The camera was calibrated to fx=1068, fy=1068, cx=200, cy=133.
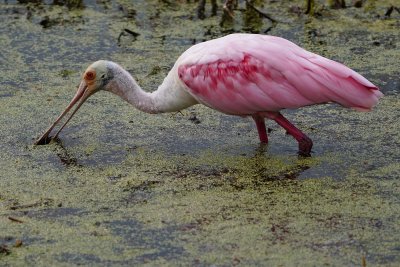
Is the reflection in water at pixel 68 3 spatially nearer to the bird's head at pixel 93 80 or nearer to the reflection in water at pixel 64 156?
the bird's head at pixel 93 80

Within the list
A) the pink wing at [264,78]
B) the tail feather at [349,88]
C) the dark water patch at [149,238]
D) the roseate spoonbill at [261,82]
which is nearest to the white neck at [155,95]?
the roseate spoonbill at [261,82]

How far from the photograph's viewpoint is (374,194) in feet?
16.6

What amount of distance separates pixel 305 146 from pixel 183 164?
65 cm

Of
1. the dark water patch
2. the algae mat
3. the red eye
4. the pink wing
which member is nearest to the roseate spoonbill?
the pink wing

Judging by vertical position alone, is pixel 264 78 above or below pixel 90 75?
above

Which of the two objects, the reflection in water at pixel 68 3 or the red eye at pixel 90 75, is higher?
the red eye at pixel 90 75

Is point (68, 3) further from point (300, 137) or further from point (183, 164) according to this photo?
point (300, 137)

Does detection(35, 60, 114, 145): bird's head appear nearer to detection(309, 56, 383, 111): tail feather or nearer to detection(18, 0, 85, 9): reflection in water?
detection(309, 56, 383, 111): tail feather

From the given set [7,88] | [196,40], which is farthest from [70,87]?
[196,40]

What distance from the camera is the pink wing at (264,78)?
5.41 m

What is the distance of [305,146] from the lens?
564cm

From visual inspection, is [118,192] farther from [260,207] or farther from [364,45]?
[364,45]

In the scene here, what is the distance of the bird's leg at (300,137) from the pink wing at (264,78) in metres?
0.13

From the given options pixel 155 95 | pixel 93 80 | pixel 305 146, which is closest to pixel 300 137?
pixel 305 146
